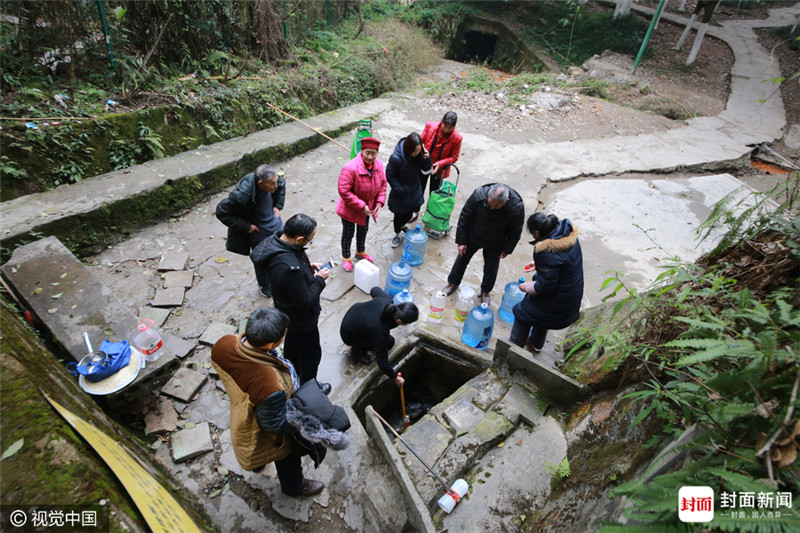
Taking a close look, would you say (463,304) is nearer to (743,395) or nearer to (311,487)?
(311,487)

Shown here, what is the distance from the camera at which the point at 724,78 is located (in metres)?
15.1

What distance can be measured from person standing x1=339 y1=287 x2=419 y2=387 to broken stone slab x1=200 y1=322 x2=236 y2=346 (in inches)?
57.6

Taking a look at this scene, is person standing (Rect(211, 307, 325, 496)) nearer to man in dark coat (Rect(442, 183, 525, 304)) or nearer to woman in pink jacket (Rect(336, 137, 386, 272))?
woman in pink jacket (Rect(336, 137, 386, 272))

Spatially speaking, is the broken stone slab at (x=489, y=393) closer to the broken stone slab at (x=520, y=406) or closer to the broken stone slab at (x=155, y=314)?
the broken stone slab at (x=520, y=406)

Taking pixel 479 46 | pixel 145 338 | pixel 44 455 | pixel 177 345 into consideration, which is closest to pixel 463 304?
pixel 177 345

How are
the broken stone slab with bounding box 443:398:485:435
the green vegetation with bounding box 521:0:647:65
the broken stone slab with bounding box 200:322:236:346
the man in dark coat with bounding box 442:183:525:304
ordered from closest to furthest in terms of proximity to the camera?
the broken stone slab with bounding box 443:398:485:435, the broken stone slab with bounding box 200:322:236:346, the man in dark coat with bounding box 442:183:525:304, the green vegetation with bounding box 521:0:647:65

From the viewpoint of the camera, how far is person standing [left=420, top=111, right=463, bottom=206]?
5969 millimetres

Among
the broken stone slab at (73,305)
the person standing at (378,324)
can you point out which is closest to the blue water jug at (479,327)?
the person standing at (378,324)

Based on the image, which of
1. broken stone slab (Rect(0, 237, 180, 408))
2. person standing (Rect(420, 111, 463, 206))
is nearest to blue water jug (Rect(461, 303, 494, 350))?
person standing (Rect(420, 111, 463, 206))

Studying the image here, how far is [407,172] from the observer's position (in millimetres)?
5461

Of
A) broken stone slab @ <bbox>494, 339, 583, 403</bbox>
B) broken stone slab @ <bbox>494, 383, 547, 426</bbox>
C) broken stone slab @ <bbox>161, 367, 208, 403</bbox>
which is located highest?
broken stone slab @ <bbox>494, 339, 583, 403</bbox>

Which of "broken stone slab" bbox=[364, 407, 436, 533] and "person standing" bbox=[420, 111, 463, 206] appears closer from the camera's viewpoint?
"broken stone slab" bbox=[364, 407, 436, 533]

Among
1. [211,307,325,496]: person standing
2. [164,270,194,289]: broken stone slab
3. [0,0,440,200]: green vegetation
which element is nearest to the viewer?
[211,307,325,496]: person standing

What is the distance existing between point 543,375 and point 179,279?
15.5ft
